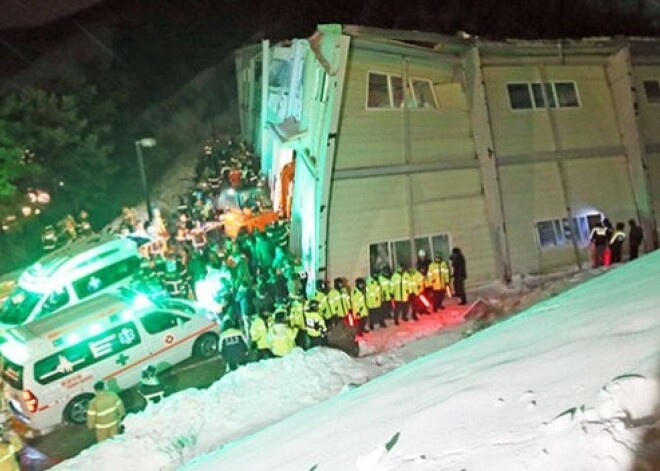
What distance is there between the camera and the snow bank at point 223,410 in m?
8.21

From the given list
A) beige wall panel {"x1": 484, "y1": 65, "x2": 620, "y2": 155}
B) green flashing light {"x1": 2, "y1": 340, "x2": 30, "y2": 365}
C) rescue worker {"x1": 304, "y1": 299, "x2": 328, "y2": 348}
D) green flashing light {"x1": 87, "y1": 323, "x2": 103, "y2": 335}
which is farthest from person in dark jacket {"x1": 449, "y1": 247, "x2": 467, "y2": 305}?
Result: green flashing light {"x1": 2, "y1": 340, "x2": 30, "y2": 365}

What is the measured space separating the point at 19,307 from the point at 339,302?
720 cm

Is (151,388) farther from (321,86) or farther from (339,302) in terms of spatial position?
(321,86)

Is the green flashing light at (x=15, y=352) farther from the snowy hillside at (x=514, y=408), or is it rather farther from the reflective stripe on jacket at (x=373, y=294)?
the reflective stripe on jacket at (x=373, y=294)

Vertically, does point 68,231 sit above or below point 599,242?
above

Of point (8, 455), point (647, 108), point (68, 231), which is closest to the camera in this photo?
point (8, 455)

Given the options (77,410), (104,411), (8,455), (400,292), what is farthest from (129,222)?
(8,455)

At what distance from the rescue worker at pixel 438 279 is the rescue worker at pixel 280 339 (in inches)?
160

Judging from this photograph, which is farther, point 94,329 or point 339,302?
point 339,302

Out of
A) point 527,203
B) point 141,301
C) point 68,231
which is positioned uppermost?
point 68,231

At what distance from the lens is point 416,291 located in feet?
44.7

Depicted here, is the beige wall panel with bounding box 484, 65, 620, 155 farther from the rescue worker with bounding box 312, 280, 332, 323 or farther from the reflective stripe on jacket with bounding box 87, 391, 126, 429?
the reflective stripe on jacket with bounding box 87, 391, 126, 429

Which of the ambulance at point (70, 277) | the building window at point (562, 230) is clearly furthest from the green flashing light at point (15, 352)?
the building window at point (562, 230)

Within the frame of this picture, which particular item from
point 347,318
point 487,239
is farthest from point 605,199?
point 347,318
